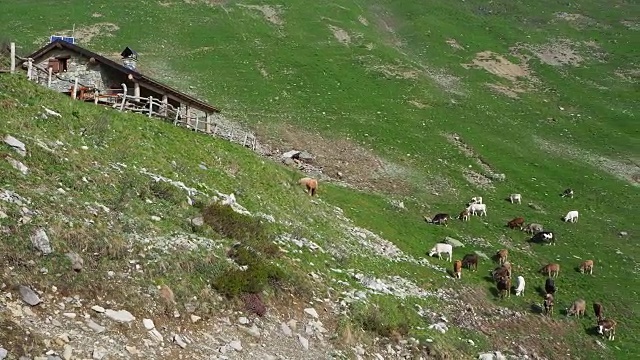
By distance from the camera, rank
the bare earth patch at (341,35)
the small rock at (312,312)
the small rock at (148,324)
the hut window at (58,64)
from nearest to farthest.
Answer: the small rock at (148,324) < the small rock at (312,312) < the hut window at (58,64) < the bare earth patch at (341,35)

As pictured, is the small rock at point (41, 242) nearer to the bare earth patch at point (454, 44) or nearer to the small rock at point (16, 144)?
the small rock at point (16, 144)

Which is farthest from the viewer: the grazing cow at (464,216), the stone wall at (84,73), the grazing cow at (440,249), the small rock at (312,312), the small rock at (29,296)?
the grazing cow at (464,216)

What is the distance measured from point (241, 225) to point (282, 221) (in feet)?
14.2

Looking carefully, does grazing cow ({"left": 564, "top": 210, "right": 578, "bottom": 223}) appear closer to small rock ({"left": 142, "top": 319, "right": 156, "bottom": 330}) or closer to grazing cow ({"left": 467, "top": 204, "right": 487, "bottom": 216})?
grazing cow ({"left": 467, "top": 204, "right": 487, "bottom": 216})

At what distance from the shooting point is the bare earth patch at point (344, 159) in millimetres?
49531

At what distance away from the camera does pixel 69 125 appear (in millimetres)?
23625

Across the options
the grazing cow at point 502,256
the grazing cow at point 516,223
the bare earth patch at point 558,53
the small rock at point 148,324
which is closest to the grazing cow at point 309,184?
the grazing cow at point 502,256

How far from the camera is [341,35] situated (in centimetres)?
9569

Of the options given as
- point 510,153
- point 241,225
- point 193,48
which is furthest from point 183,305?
point 193,48

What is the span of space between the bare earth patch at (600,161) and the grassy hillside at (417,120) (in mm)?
321

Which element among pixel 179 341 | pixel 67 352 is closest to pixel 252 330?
pixel 179 341

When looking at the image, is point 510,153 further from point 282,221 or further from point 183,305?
point 183,305

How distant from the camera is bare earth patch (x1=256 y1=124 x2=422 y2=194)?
163 ft

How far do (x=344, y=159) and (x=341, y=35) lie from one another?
1875 inches
